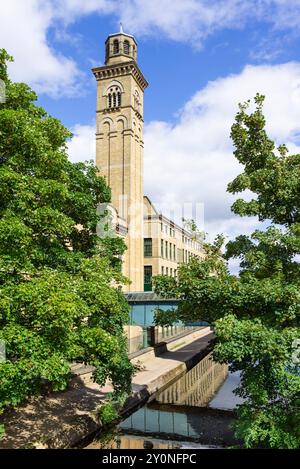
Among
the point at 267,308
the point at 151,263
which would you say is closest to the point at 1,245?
the point at 267,308

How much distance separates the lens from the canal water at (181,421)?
1569cm

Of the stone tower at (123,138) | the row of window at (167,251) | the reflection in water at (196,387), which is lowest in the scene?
the reflection in water at (196,387)

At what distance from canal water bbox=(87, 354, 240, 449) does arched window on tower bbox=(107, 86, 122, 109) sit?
1527 inches

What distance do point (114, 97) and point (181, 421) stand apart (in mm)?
44784

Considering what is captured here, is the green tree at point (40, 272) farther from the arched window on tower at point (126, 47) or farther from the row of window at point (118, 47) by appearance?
the arched window on tower at point (126, 47)

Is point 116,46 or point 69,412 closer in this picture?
point 69,412

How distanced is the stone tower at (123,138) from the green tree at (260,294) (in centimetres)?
3791

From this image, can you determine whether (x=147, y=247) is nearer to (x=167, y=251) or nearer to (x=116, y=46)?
(x=167, y=251)

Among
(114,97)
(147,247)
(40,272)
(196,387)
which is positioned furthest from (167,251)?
(40,272)

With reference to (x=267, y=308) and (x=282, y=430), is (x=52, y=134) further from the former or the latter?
(x=282, y=430)

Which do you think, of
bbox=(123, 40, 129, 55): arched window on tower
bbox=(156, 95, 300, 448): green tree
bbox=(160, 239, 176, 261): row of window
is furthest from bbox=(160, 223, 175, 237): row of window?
bbox=(156, 95, 300, 448): green tree

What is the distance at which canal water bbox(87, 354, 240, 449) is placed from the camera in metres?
15.7

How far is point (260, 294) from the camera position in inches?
396

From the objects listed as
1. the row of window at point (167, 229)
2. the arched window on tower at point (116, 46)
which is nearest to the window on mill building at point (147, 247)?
the row of window at point (167, 229)
